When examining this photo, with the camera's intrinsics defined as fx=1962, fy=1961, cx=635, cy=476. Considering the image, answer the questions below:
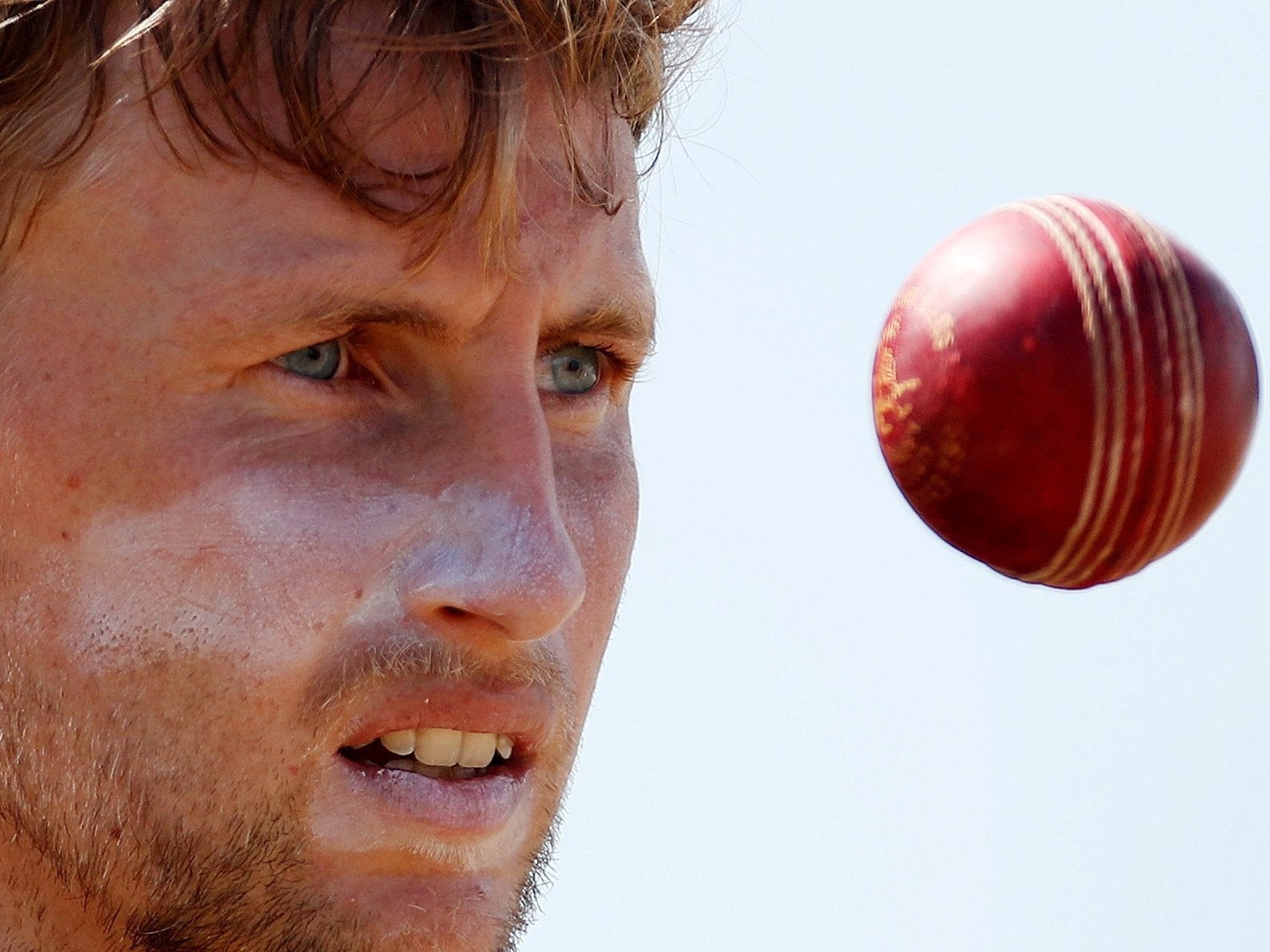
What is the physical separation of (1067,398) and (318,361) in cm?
115

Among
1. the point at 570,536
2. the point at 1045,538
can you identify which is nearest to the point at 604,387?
the point at 570,536

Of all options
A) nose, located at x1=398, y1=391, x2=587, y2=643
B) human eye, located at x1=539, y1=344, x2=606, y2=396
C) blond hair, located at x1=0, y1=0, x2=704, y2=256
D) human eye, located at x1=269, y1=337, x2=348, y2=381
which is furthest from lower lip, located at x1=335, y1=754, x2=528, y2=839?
blond hair, located at x1=0, y1=0, x2=704, y2=256

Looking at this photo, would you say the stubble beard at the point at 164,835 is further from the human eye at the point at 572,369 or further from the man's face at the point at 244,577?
the human eye at the point at 572,369

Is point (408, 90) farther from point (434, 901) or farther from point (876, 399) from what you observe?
point (434, 901)

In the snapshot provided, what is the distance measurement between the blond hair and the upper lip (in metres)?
0.68

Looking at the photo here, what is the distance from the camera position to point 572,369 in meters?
3.41

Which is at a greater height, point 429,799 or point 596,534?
point 596,534

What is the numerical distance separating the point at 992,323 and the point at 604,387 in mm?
725

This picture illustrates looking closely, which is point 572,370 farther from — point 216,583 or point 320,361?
point 216,583

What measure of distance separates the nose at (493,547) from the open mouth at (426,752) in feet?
0.60

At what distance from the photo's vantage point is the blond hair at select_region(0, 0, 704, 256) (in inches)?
114

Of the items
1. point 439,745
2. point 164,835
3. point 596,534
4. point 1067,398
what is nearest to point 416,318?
point 596,534

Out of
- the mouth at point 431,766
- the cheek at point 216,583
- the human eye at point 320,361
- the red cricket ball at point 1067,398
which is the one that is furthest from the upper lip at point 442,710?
the red cricket ball at point 1067,398

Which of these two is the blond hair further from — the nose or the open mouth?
the open mouth
